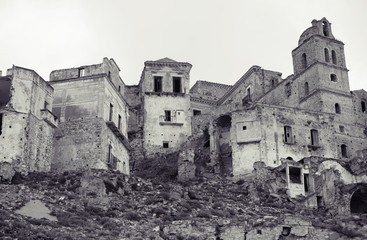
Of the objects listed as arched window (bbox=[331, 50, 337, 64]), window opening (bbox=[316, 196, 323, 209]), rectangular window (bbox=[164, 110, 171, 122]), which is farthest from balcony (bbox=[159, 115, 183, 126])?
window opening (bbox=[316, 196, 323, 209])

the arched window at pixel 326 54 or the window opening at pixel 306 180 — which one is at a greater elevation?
the arched window at pixel 326 54

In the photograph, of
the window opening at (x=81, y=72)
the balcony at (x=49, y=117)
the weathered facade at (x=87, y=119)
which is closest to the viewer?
the balcony at (x=49, y=117)

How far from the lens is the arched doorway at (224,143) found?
58.0 m

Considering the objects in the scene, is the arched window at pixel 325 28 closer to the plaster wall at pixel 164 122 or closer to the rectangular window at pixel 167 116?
the plaster wall at pixel 164 122

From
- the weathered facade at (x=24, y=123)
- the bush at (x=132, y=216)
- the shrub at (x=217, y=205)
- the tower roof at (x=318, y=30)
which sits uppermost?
the tower roof at (x=318, y=30)

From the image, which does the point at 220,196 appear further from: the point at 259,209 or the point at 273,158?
the point at 273,158

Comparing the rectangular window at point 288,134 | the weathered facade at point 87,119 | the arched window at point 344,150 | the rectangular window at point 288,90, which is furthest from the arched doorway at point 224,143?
the arched window at point 344,150

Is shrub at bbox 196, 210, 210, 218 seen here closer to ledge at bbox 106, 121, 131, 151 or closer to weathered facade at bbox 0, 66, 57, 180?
weathered facade at bbox 0, 66, 57, 180

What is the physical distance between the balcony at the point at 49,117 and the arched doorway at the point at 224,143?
15721mm

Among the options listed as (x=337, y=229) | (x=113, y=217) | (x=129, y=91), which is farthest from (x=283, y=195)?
(x=129, y=91)

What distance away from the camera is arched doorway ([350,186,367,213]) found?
50.4 meters

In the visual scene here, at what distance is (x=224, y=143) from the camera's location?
61.2 meters

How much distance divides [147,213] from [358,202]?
18.0 m

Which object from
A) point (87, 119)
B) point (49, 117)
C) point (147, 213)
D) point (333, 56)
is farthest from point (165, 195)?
point (333, 56)
